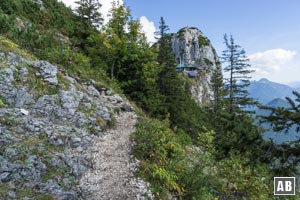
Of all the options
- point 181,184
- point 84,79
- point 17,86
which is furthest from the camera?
point 84,79

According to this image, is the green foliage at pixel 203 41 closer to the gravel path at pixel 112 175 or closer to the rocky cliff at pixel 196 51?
the rocky cliff at pixel 196 51

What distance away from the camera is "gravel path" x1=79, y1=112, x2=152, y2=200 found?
7.84m

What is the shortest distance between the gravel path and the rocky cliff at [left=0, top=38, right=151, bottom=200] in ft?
0.14

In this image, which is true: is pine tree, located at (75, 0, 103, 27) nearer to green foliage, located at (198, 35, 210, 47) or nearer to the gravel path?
the gravel path

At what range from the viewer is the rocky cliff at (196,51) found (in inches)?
2743

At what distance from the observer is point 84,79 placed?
52.0 feet

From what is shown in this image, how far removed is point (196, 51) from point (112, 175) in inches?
2656

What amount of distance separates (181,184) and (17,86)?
8127 mm

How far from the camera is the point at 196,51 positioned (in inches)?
2862

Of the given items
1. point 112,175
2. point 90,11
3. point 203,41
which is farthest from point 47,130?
point 203,41

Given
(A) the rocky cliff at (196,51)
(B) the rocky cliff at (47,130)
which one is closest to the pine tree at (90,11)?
(B) the rocky cliff at (47,130)

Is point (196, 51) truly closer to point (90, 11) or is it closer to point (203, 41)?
point (203, 41)

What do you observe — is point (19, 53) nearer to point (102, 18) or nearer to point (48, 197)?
point (48, 197)

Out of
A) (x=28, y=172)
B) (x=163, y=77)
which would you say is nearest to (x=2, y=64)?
(x=28, y=172)
